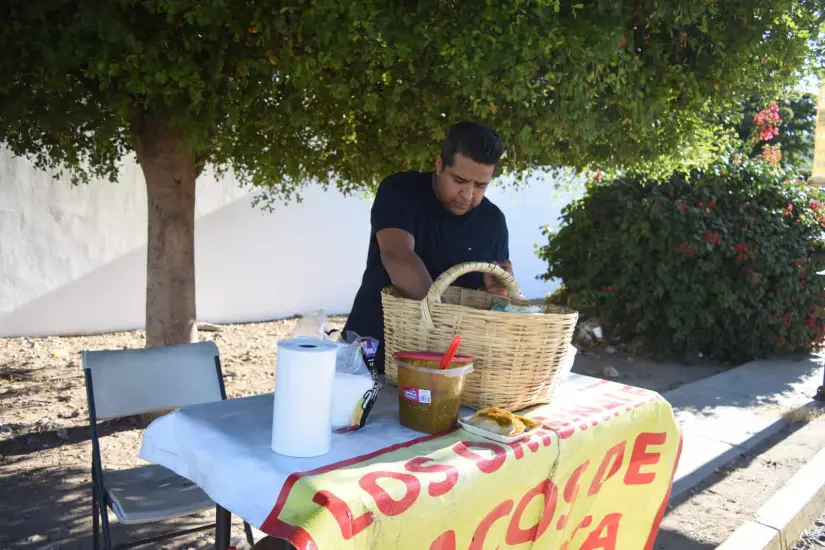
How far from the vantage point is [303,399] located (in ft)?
4.93

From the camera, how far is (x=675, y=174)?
7270 millimetres

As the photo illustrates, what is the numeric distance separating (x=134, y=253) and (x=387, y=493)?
6629 millimetres

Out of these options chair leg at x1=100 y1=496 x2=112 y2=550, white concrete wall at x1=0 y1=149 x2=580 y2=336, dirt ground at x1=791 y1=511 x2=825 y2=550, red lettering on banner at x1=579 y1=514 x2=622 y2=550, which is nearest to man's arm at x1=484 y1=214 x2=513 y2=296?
red lettering on banner at x1=579 y1=514 x2=622 y2=550

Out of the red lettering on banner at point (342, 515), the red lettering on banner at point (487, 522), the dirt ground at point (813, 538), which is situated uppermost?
the red lettering on banner at point (342, 515)

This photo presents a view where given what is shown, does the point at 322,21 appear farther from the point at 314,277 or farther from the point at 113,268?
the point at 314,277

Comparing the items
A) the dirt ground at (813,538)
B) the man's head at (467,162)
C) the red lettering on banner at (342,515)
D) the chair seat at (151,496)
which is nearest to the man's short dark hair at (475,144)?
the man's head at (467,162)

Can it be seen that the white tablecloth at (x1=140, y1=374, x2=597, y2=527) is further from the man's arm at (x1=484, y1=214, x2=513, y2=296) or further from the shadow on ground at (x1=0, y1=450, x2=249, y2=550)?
the shadow on ground at (x1=0, y1=450, x2=249, y2=550)

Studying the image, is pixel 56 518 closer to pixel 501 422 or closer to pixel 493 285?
pixel 493 285

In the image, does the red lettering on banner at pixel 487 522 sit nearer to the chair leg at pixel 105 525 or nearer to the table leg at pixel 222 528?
the table leg at pixel 222 528

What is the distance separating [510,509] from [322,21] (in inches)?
78.4

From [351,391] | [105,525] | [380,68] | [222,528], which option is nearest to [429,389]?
[351,391]

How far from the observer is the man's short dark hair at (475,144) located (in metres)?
2.37

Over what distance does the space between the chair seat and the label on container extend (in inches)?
43.7

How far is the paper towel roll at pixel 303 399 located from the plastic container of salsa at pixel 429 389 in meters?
0.27
